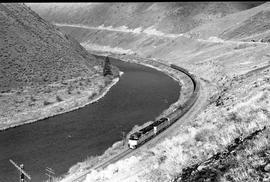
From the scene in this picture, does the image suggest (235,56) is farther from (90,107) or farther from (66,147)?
(66,147)

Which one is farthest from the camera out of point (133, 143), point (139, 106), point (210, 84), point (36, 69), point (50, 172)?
point (36, 69)

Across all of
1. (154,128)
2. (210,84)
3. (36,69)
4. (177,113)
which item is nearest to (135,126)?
(177,113)

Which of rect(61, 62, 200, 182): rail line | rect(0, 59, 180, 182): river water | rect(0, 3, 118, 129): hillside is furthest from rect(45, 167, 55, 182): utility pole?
rect(0, 3, 118, 129): hillside

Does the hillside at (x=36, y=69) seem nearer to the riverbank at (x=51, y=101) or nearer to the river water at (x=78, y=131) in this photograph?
the riverbank at (x=51, y=101)

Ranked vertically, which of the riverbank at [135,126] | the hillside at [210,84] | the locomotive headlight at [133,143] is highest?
the hillside at [210,84]

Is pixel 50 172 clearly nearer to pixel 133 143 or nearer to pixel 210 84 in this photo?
pixel 133 143

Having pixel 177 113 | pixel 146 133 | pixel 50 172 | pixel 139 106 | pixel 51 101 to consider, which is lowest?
pixel 139 106

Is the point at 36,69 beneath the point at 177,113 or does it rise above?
above

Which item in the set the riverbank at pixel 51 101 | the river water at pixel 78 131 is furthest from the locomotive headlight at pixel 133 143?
the riverbank at pixel 51 101

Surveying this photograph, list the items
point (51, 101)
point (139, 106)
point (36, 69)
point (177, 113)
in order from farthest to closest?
point (36, 69), point (51, 101), point (139, 106), point (177, 113)
